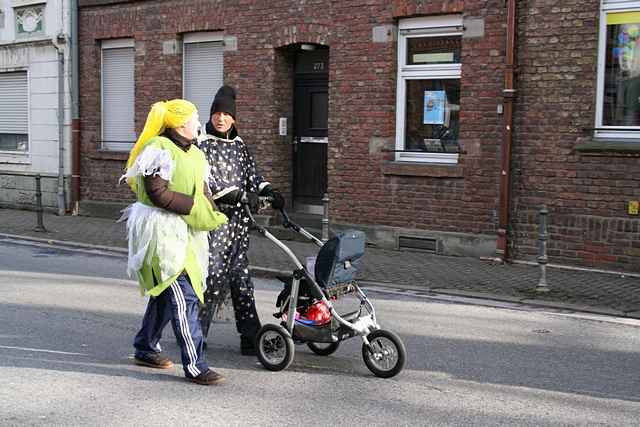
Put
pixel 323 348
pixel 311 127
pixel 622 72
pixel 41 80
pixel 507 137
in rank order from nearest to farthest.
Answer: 1. pixel 323 348
2. pixel 622 72
3. pixel 507 137
4. pixel 311 127
5. pixel 41 80

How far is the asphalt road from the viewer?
5.50m

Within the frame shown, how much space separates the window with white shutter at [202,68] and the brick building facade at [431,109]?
0.07 metres

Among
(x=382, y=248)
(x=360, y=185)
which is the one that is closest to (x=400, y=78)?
(x=360, y=185)

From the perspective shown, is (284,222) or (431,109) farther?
(431,109)

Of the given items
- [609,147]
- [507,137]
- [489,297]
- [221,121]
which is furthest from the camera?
[507,137]

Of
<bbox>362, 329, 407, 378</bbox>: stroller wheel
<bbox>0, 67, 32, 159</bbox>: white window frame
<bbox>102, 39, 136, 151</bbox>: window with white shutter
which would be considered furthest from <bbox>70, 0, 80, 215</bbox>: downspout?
<bbox>362, 329, 407, 378</bbox>: stroller wheel

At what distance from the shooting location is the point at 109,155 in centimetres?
1842

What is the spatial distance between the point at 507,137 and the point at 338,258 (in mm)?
6685

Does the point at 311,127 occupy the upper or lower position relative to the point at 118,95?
lower

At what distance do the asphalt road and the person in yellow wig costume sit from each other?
456mm

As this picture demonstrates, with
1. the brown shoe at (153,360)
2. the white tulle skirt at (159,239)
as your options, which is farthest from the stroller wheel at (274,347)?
the white tulle skirt at (159,239)

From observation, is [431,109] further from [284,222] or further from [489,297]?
[284,222]

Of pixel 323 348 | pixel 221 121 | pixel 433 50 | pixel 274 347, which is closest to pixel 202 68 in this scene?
pixel 433 50

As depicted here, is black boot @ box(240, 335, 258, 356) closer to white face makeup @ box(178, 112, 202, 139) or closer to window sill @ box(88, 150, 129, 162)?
white face makeup @ box(178, 112, 202, 139)
